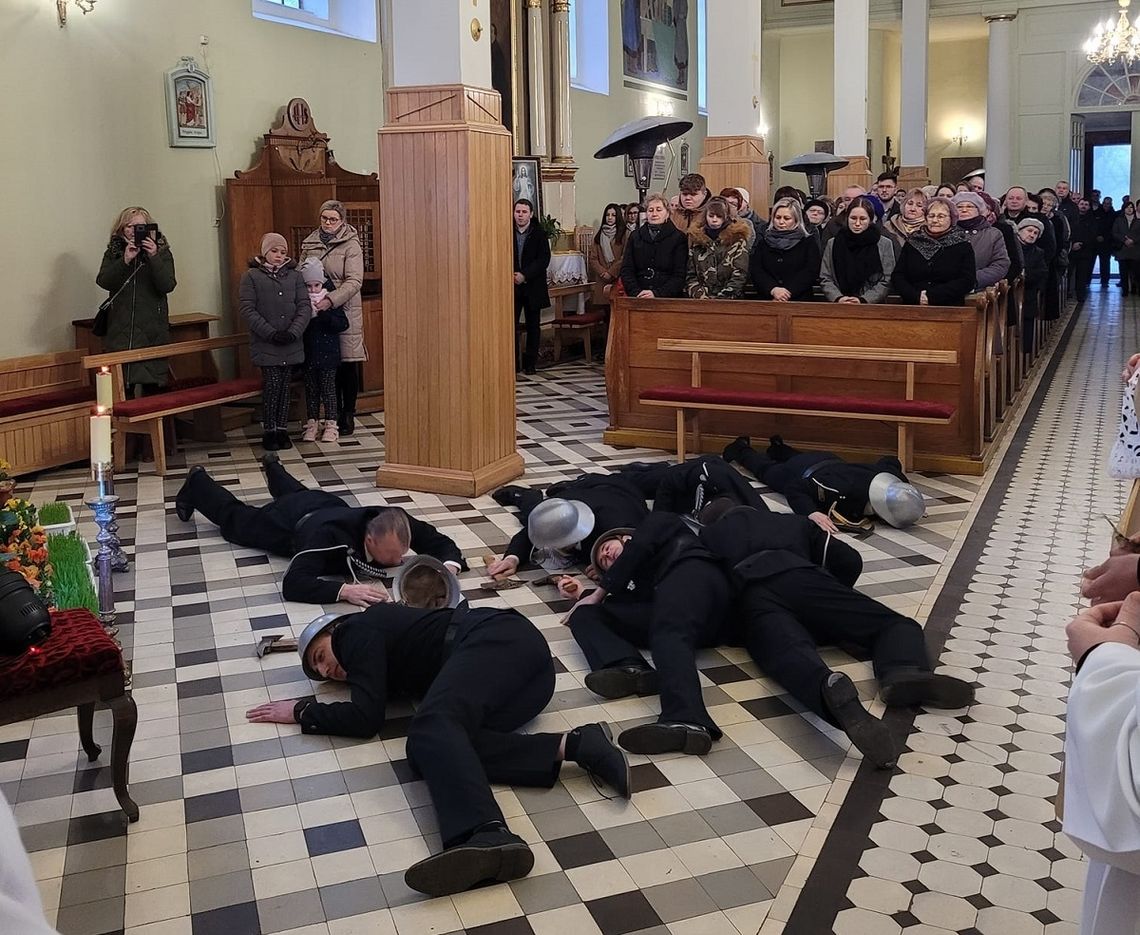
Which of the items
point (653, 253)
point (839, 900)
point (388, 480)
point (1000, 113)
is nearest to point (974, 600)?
point (839, 900)

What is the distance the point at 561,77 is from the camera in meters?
15.4

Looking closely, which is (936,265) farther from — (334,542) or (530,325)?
(530,325)

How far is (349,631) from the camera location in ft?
13.5

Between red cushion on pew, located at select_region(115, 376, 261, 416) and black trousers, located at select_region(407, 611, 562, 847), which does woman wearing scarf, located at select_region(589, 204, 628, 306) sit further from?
black trousers, located at select_region(407, 611, 562, 847)

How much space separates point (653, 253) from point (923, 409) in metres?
2.56

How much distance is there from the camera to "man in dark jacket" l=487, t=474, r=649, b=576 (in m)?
5.62

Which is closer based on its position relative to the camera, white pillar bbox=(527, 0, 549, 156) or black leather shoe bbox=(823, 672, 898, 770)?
black leather shoe bbox=(823, 672, 898, 770)

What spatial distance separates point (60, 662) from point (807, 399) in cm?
535

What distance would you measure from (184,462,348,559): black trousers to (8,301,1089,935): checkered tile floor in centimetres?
68

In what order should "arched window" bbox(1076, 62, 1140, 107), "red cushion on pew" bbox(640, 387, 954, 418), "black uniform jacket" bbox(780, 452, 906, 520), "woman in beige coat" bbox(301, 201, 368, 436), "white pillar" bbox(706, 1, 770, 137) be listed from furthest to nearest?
"arched window" bbox(1076, 62, 1140, 107), "white pillar" bbox(706, 1, 770, 137), "woman in beige coat" bbox(301, 201, 368, 436), "red cushion on pew" bbox(640, 387, 954, 418), "black uniform jacket" bbox(780, 452, 906, 520)

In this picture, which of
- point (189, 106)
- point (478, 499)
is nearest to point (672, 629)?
point (478, 499)

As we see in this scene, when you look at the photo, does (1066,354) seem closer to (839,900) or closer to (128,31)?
(128,31)

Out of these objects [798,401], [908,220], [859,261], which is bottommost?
[798,401]

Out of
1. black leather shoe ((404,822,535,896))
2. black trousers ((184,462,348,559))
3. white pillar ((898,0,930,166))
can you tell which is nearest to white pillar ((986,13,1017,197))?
white pillar ((898,0,930,166))
